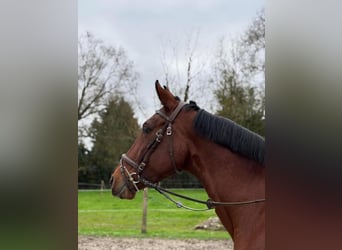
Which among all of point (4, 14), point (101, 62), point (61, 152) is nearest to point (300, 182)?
point (61, 152)

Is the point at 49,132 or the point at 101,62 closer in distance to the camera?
the point at 49,132

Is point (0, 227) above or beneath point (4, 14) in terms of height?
beneath

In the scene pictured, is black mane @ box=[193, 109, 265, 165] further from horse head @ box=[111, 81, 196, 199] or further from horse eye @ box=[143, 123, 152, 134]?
horse eye @ box=[143, 123, 152, 134]

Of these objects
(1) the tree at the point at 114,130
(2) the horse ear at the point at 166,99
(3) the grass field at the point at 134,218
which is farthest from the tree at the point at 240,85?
(2) the horse ear at the point at 166,99

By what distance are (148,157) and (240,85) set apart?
5515mm

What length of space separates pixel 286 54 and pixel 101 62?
834 centimetres

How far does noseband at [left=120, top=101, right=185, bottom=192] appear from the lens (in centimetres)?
212

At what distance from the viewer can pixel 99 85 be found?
8.80 meters

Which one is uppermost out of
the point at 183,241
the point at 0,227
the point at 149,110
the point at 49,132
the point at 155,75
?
the point at 155,75

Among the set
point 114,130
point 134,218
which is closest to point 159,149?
point 134,218

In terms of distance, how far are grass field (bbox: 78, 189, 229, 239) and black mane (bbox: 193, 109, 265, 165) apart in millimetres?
4385

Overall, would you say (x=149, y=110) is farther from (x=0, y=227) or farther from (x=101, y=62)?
(x=0, y=227)

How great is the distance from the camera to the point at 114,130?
32.1 ft

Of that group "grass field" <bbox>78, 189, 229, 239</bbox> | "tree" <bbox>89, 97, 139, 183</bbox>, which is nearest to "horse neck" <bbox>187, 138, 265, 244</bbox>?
"grass field" <bbox>78, 189, 229, 239</bbox>
